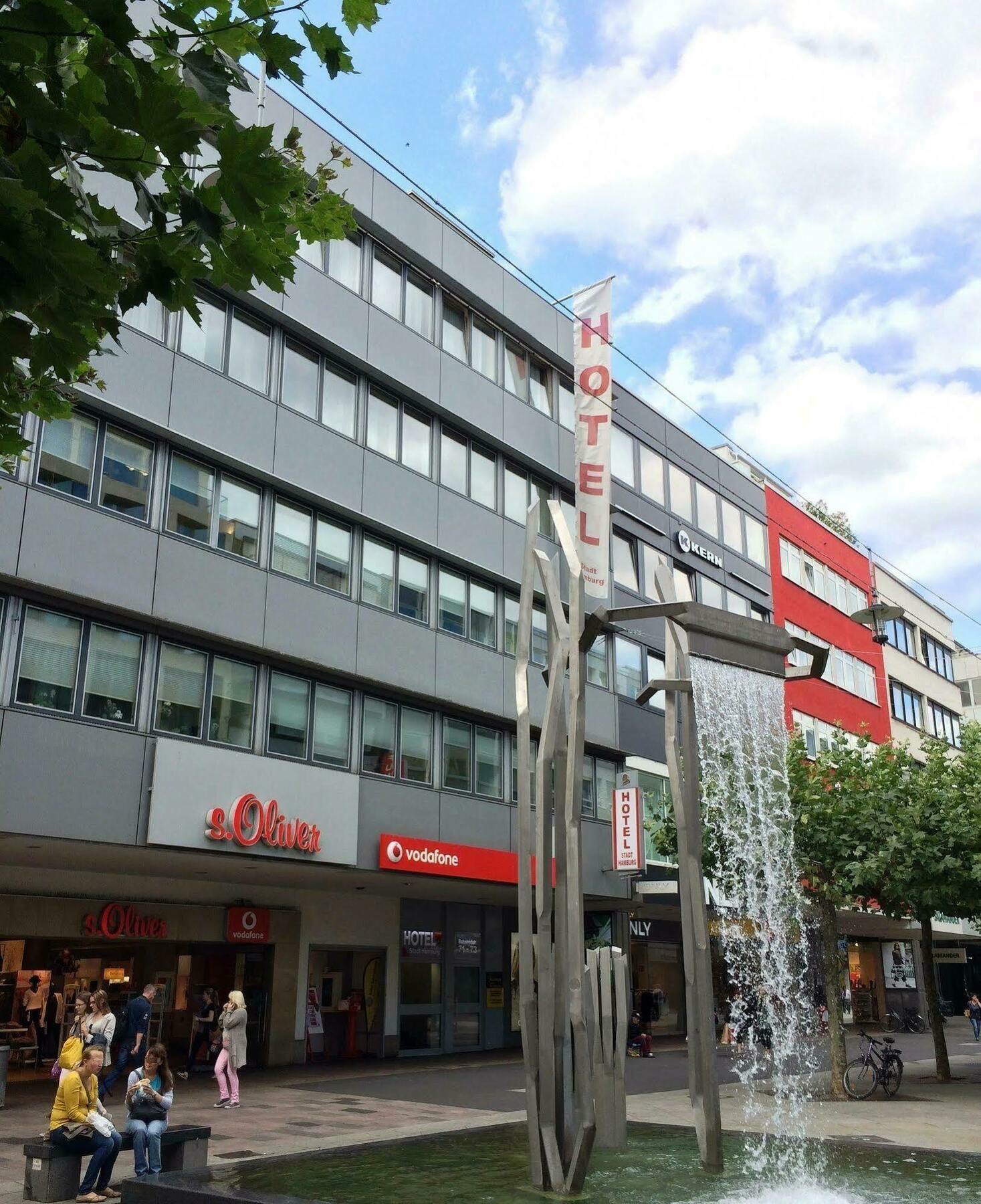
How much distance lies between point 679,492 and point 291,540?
18082mm

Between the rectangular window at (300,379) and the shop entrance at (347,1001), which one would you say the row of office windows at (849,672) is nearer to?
the shop entrance at (347,1001)

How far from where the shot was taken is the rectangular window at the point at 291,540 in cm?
2269

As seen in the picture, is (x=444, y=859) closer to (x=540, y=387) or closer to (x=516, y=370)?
(x=516, y=370)

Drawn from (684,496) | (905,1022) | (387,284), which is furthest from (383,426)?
(905,1022)

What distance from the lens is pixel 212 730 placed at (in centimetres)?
2083

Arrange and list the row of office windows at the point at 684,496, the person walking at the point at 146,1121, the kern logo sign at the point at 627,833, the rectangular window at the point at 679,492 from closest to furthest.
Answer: the person walking at the point at 146,1121, the kern logo sign at the point at 627,833, the row of office windows at the point at 684,496, the rectangular window at the point at 679,492

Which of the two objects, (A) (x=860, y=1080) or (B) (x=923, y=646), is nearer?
(A) (x=860, y=1080)

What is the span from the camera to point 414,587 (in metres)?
25.9

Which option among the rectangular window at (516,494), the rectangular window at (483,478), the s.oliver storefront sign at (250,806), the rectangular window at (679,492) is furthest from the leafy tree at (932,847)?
the rectangular window at (679,492)

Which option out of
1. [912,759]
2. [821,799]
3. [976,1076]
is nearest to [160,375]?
[821,799]

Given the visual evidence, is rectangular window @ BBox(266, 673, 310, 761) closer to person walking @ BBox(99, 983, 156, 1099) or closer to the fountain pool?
person walking @ BBox(99, 983, 156, 1099)

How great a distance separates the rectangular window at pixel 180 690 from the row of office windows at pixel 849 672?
2703cm

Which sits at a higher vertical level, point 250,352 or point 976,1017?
point 250,352

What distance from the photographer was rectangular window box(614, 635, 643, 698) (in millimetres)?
32906
